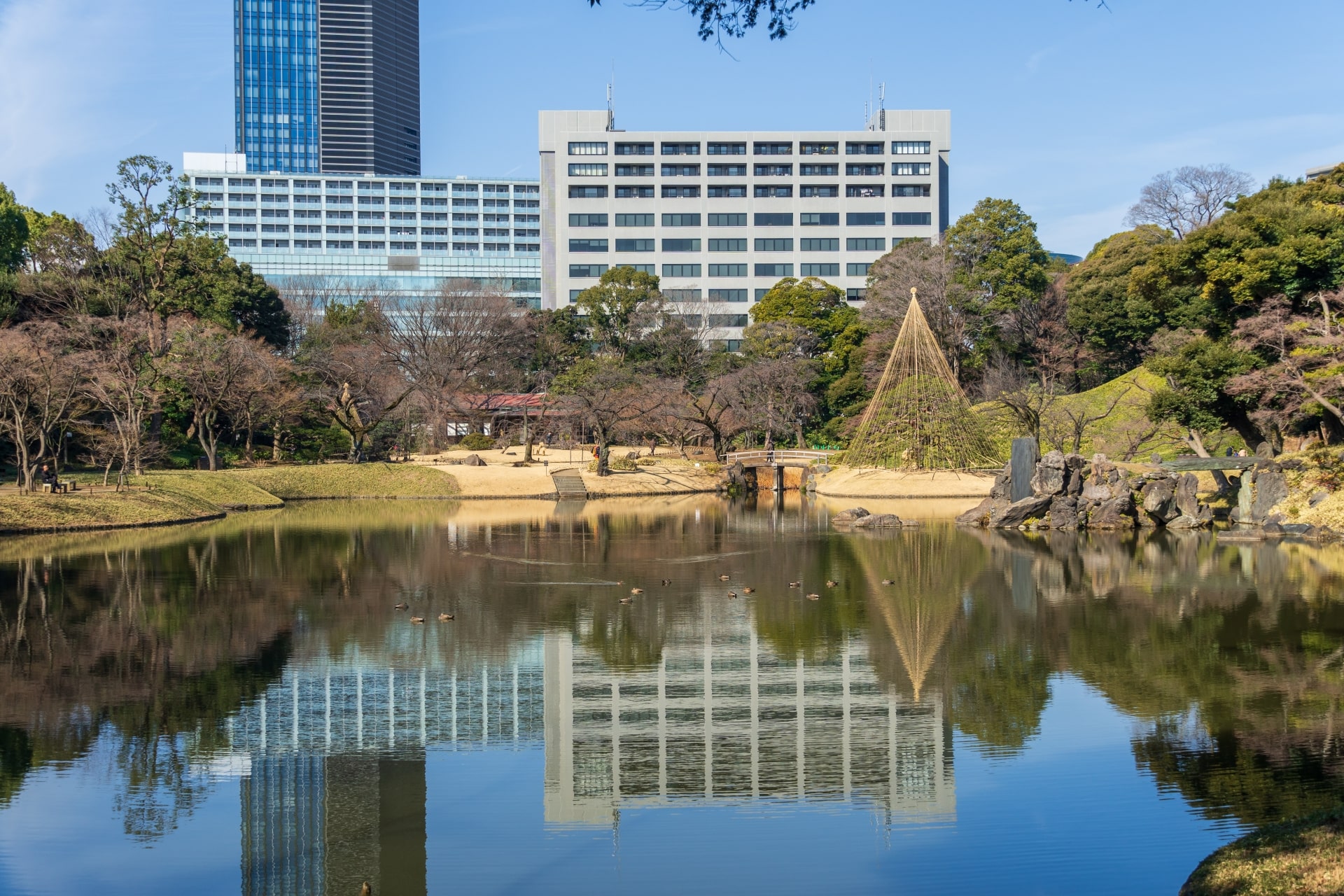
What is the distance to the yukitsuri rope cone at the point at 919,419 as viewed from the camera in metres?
49.4

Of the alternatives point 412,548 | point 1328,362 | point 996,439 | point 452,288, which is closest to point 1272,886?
point 412,548

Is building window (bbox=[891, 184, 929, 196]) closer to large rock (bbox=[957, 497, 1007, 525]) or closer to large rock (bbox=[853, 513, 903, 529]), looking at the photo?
large rock (bbox=[957, 497, 1007, 525])

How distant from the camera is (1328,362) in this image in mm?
31266

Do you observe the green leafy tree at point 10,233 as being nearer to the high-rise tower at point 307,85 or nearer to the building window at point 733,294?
the building window at point 733,294

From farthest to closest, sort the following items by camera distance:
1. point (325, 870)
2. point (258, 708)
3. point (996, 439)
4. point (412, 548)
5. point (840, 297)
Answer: point (840, 297), point (996, 439), point (412, 548), point (258, 708), point (325, 870)

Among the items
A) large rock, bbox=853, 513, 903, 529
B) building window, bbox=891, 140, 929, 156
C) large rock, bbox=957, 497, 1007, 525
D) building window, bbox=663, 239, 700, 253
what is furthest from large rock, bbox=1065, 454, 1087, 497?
building window, bbox=891, 140, 929, 156

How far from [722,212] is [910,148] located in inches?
677

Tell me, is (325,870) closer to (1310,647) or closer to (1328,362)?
(1310,647)

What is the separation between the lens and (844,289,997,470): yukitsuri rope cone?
49375mm

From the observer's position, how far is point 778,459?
57562 mm

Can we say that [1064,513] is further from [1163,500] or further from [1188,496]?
[1188,496]

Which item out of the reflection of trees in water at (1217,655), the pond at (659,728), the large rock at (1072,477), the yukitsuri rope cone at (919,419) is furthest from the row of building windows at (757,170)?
the pond at (659,728)

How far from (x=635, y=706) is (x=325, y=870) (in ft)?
17.2

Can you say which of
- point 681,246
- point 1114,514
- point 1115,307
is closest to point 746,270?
point 681,246
